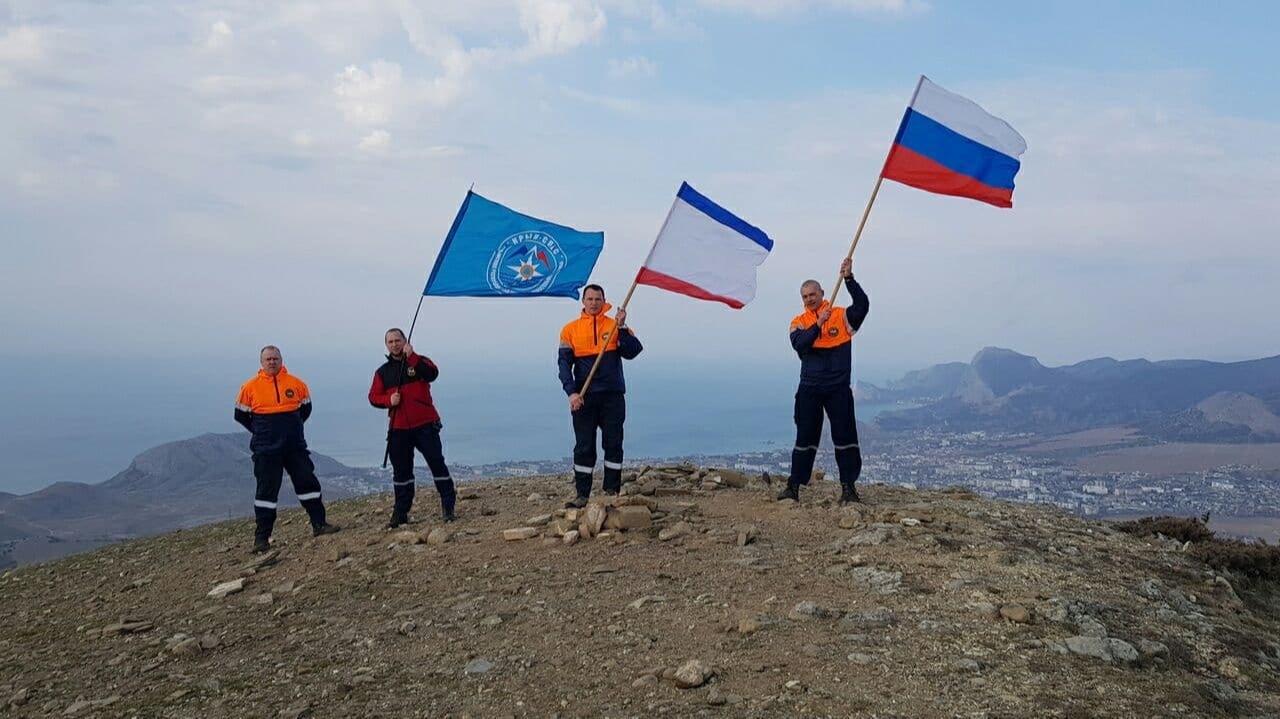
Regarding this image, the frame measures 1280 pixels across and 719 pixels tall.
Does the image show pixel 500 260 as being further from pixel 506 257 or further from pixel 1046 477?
pixel 1046 477

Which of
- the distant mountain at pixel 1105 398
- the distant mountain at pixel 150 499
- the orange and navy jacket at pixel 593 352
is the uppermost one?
the orange and navy jacket at pixel 593 352

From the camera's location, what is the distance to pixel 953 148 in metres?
9.41

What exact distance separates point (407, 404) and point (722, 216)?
423cm

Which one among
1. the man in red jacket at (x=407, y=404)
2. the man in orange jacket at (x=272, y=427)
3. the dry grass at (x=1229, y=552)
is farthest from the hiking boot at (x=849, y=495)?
the man in orange jacket at (x=272, y=427)

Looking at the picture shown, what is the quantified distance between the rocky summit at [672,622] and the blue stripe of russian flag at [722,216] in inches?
121

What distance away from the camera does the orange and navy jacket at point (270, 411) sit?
9.33 meters

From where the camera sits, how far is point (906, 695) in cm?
459

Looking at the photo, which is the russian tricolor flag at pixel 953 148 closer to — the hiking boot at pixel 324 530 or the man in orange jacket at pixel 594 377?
the man in orange jacket at pixel 594 377

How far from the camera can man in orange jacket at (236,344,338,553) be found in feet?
30.6

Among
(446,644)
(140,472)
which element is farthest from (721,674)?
(140,472)

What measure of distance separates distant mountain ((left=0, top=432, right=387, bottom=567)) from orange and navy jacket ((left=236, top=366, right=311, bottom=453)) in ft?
84.8

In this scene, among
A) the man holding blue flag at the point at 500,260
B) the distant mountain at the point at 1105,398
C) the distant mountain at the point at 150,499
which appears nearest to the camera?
the man holding blue flag at the point at 500,260

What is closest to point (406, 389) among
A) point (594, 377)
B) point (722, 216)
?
point (594, 377)

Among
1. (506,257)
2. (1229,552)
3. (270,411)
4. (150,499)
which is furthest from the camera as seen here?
(150,499)
